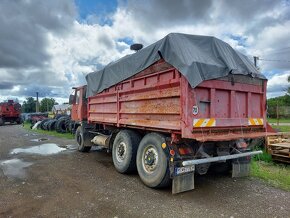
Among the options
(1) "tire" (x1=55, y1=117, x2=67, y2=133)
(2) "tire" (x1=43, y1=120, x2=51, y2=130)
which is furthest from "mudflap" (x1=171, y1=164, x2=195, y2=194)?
(2) "tire" (x1=43, y1=120, x2=51, y2=130)

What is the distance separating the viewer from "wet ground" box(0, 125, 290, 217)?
4.05 meters

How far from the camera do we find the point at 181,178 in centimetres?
468

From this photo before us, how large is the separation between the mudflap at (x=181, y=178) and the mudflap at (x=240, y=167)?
144 cm

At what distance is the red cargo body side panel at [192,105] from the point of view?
176 inches

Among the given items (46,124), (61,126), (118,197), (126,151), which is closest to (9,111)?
(46,124)

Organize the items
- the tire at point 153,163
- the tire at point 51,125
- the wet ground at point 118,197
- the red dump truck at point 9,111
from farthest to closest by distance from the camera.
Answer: the red dump truck at point 9,111 → the tire at point 51,125 → the tire at point 153,163 → the wet ground at point 118,197

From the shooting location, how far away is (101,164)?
7.50 metres

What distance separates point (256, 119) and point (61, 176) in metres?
4.87

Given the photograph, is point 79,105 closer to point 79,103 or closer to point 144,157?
point 79,103

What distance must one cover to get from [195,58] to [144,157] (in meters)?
2.37

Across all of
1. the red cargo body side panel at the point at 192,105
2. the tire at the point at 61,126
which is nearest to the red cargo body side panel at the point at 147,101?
the red cargo body side panel at the point at 192,105

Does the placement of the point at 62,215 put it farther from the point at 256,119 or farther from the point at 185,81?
the point at 256,119

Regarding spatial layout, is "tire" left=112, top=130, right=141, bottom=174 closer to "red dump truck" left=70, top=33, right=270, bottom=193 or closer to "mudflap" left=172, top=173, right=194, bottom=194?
"red dump truck" left=70, top=33, right=270, bottom=193

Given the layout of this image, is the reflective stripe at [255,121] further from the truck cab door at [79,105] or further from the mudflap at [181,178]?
the truck cab door at [79,105]
